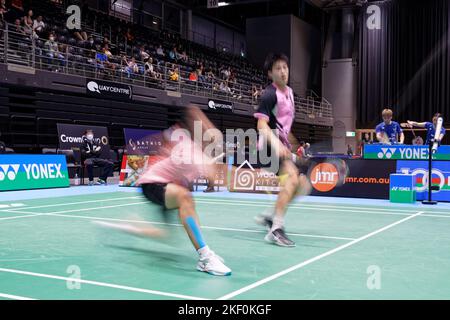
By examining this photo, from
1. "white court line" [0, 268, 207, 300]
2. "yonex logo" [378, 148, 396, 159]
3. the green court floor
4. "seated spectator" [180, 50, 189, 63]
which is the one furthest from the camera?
"seated spectator" [180, 50, 189, 63]

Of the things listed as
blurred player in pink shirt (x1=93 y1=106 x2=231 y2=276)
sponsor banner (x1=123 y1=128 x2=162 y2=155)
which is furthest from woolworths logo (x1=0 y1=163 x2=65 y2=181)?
blurred player in pink shirt (x1=93 y1=106 x2=231 y2=276)

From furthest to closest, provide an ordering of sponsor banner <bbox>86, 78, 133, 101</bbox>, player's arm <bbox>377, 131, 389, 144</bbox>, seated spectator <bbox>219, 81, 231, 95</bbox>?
seated spectator <bbox>219, 81, 231, 95</bbox>
sponsor banner <bbox>86, 78, 133, 101</bbox>
player's arm <bbox>377, 131, 389, 144</bbox>

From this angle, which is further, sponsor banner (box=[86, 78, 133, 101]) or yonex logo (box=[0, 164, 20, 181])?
sponsor banner (box=[86, 78, 133, 101])

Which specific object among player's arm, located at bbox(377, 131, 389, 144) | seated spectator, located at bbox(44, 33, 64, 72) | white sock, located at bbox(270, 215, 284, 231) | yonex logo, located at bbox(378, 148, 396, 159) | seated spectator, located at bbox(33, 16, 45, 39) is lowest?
white sock, located at bbox(270, 215, 284, 231)

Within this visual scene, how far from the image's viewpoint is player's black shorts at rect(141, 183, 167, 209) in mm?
4246

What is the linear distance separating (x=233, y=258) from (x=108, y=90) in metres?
13.9

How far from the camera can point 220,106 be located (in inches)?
925

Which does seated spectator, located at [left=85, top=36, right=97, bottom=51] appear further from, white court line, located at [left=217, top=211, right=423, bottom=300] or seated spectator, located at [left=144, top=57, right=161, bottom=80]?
white court line, located at [left=217, top=211, right=423, bottom=300]

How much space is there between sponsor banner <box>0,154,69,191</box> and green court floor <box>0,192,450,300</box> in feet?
14.3

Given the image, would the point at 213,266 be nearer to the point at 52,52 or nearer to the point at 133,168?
the point at 133,168

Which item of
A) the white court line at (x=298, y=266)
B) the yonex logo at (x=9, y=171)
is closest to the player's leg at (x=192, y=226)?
the white court line at (x=298, y=266)

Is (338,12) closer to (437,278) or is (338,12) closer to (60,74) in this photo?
(60,74)

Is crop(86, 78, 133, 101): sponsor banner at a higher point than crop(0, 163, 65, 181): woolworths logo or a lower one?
higher

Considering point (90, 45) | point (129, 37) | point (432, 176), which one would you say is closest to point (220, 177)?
point (432, 176)
